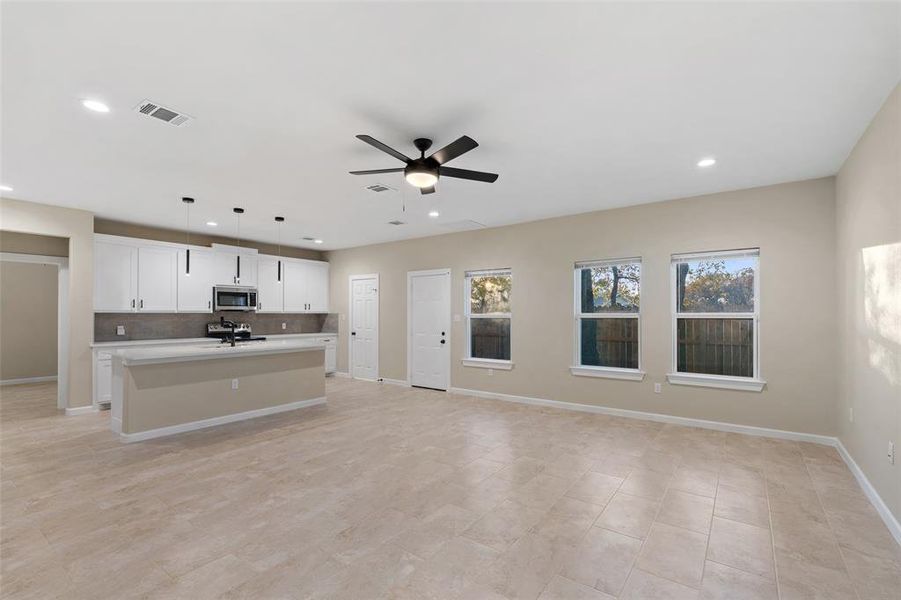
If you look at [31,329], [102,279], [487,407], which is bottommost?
[487,407]

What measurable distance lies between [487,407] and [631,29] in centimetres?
483

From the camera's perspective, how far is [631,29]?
199 cm

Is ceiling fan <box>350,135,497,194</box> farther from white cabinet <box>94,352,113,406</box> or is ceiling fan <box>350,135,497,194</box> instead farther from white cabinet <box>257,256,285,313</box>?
white cabinet <box>257,256,285,313</box>

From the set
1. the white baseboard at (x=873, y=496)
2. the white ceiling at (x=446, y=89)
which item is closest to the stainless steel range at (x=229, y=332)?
the white ceiling at (x=446, y=89)

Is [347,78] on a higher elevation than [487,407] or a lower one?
higher

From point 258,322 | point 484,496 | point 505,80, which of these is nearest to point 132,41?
point 505,80

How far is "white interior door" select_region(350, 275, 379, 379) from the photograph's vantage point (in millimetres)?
8078

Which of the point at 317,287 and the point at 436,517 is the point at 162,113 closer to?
the point at 436,517

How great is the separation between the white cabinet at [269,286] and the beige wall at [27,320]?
13.4 feet

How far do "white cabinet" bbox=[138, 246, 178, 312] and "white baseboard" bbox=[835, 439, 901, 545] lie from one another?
834 centimetres

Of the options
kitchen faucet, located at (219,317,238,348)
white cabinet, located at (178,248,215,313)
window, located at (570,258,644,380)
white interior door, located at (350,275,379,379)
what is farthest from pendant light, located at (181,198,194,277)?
window, located at (570,258,644,380)

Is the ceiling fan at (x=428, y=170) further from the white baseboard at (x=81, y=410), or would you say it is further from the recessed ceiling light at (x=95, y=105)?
Answer: the white baseboard at (x=81, y=410)

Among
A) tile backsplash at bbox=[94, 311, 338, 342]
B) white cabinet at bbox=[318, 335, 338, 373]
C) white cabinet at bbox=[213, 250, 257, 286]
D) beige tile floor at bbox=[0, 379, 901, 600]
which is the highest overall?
white cabinet at bbox=[213, 250, 257, 286]

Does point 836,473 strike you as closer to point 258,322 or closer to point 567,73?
point 567,73
